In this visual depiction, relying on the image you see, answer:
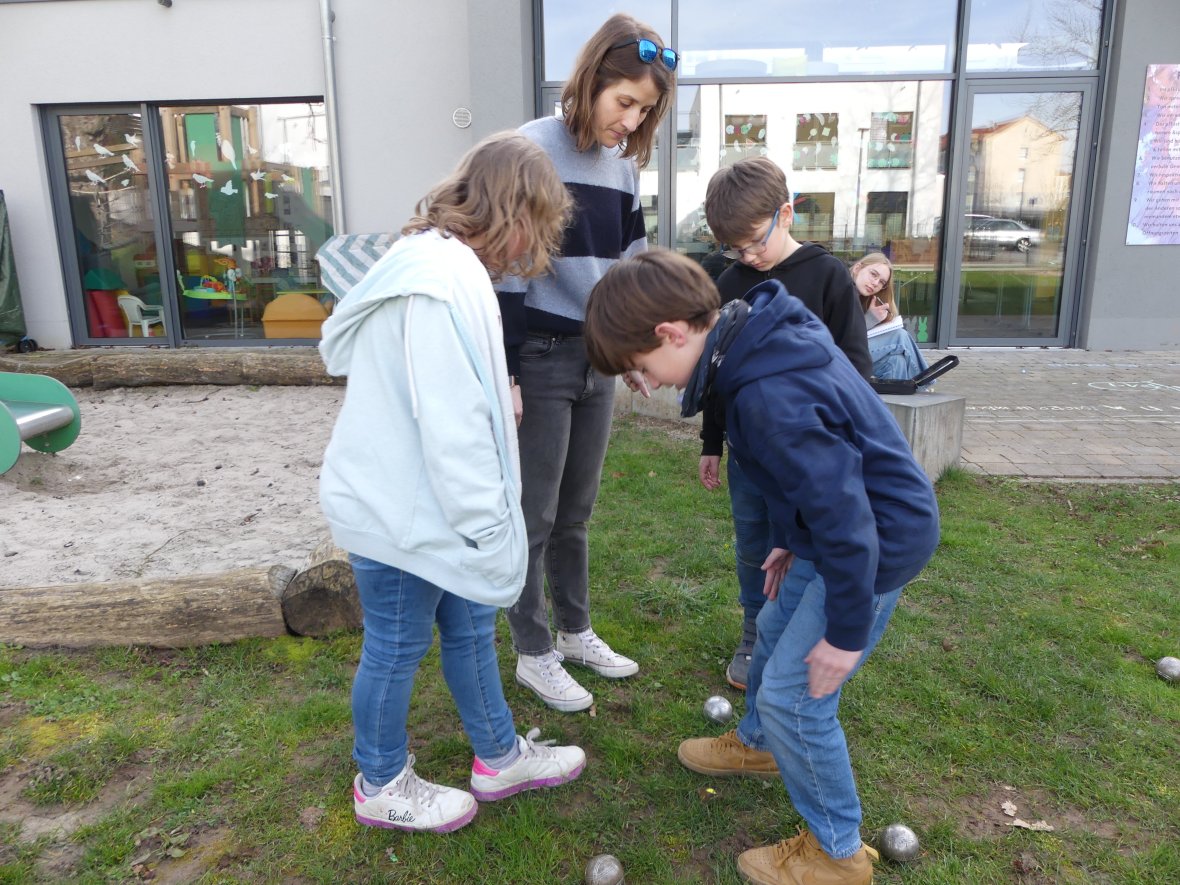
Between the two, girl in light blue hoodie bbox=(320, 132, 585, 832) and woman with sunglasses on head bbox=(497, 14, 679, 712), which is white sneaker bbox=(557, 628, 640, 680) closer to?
woman with sunglasses on head bbox=(497, 14, 679, 712)

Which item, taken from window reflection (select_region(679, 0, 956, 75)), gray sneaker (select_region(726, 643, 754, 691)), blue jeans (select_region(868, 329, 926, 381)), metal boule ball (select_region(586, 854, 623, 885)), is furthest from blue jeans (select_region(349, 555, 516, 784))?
window reflection (select_region(679, 0, 956, 75))

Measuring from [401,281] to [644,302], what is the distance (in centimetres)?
52

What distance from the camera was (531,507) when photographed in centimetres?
269

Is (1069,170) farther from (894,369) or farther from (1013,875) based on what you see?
Result: (1013,875)

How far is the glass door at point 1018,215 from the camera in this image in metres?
9.57

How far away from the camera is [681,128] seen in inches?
390

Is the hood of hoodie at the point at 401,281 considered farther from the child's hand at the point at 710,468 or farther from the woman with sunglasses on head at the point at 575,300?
the child's hand at the point at 710,468

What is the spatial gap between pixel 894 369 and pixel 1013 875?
126 inches

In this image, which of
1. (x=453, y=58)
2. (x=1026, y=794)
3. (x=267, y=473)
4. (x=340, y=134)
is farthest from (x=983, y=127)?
(x=1026, y=794)

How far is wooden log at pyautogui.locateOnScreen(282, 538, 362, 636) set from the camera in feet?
10.8

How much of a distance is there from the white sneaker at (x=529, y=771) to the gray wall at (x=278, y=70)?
779 cm

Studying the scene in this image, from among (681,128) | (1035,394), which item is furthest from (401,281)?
(681,128)

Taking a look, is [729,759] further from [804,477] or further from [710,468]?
[804,477]

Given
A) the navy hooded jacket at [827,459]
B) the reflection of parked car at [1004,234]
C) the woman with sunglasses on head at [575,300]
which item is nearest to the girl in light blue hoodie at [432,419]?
the woman with sunglasses on head at [575,300]
